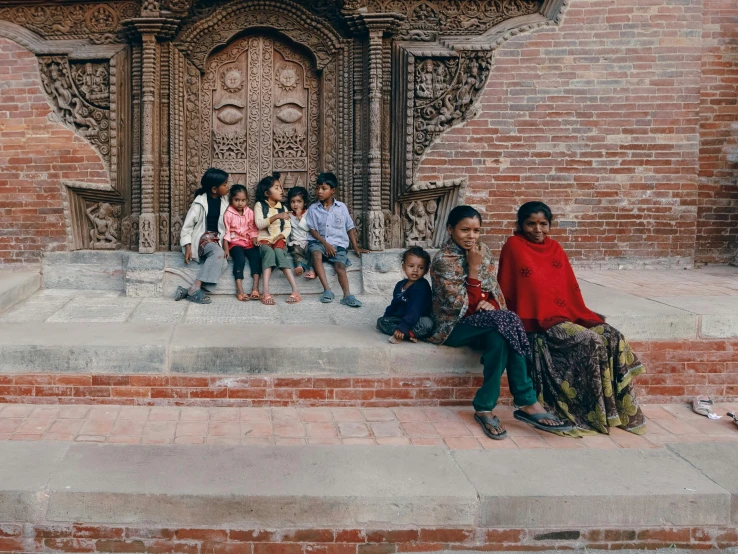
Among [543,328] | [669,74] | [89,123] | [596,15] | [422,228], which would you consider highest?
[596,15]

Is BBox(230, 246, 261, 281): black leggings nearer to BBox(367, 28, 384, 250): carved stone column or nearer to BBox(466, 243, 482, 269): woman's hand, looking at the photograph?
BBox(367, 28, 384, 250): carved stone column

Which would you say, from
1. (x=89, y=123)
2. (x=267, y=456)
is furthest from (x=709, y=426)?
(x=89, y=123)

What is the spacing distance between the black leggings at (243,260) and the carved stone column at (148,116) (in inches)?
44.5

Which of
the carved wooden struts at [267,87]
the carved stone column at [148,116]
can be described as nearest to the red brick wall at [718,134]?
the carved wooden struts at [267,87]

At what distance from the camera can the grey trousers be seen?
21.6ft

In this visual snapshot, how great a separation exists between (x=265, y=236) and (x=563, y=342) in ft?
11.4

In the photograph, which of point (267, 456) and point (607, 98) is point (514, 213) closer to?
point (607, 98)

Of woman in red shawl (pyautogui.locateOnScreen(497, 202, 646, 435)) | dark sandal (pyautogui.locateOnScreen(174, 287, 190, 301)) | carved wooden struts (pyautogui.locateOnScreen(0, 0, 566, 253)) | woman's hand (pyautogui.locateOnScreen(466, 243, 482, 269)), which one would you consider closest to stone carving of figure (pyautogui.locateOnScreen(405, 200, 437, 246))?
carved wooden struts (pyautogui.locateOnScreen(0, 0, 566, 253))

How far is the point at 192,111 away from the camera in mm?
7566

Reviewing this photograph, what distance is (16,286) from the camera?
6.44m

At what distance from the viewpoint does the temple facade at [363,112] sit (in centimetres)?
733

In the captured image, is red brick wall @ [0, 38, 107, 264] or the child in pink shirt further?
red brick wall @ [0, 38, 107, 264]

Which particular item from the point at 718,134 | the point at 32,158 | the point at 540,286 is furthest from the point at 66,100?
the point at 718,134

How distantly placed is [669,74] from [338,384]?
5446 mm
